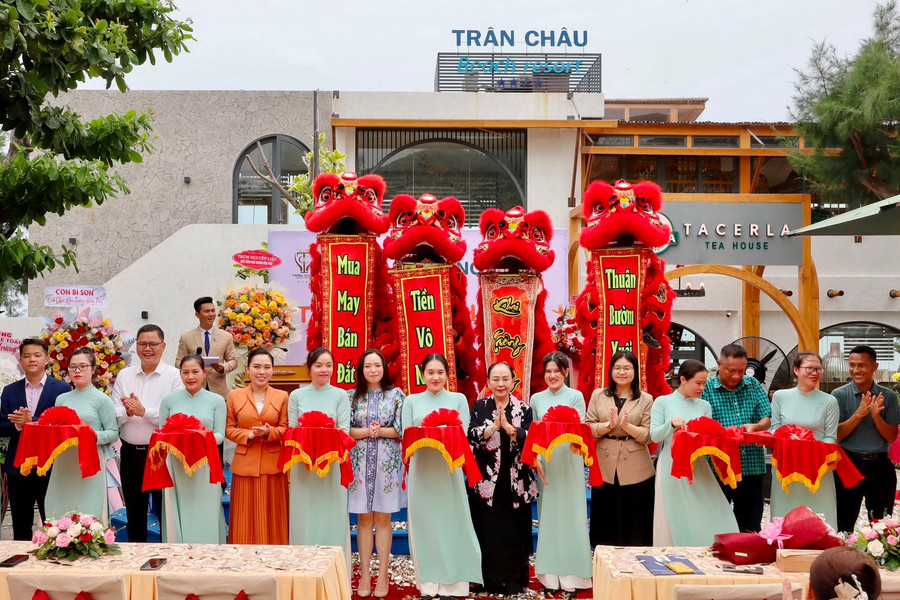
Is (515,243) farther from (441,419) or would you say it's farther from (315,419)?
(315,419)

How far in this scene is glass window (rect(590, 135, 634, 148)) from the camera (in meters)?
12.0

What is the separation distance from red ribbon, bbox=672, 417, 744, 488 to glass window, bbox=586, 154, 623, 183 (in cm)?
794

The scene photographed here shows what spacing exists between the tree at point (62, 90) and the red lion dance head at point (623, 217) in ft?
10.4

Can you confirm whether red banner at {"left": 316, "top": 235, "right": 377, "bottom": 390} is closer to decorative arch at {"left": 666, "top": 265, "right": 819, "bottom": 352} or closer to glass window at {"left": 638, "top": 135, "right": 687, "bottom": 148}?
decorative arch at {"left": 666, "top": 265, "right": 819, "bottom": 352}

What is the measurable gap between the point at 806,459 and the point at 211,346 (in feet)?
14.3

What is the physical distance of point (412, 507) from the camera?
488 centimetres

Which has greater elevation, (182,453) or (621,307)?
(621,307)

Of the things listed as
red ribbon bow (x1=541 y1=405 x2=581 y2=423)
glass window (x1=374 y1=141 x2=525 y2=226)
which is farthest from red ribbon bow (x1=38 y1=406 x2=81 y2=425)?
glass window (x1=374 y1=141 x2=525 y2=226)

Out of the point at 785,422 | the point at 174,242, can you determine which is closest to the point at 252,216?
the point at 174,242

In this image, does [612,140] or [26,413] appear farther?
[612,140]

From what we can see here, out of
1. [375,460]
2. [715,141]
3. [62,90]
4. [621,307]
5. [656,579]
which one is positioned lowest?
[656,579]

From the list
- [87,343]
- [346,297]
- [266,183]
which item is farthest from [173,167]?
[346,297]

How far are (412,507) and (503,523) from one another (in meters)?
0.54

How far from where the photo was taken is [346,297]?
648 centimetres
